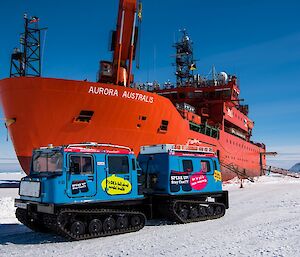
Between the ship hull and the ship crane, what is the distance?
7.70 ft

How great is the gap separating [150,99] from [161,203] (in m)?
10.5

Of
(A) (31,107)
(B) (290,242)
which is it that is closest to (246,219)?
(B) (290,242)

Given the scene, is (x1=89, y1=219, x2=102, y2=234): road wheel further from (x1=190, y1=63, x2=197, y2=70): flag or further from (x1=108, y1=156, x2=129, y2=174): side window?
(x1=190, y1=63, x2=197, y2=70): flag

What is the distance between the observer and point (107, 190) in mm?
9852

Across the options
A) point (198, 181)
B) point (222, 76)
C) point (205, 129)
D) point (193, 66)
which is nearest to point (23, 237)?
point (198, 181)

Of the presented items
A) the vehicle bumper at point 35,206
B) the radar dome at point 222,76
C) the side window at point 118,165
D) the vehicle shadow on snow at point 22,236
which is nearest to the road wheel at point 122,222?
the side window at point 118,165

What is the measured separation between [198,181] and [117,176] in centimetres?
379

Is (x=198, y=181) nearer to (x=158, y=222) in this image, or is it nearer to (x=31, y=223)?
(x=158, y=222)

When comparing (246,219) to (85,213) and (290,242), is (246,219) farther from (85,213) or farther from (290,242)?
(85,213)

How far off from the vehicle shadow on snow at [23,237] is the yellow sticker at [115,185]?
5.96 ft

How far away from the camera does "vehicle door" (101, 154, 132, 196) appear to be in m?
9.91

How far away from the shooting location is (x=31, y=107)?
18.0m

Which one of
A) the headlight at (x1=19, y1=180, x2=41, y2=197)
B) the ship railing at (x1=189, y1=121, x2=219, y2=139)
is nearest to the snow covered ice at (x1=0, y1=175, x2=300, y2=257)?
the headlight at (x1=19, y1=180, x2=41, y2=197)

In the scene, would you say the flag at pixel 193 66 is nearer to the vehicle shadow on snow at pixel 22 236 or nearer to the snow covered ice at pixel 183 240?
the snow covered ice at pixel 183 240
